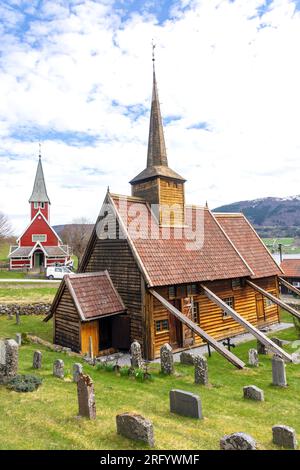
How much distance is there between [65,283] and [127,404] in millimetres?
9371

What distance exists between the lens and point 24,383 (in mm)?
10805

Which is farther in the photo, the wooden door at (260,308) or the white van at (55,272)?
the white van at (55,272)

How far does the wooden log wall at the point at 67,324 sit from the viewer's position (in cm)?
1764

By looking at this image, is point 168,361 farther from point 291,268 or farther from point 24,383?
Result: point 291,268

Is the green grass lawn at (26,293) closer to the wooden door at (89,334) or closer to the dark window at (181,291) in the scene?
the wooden door at (89,334)

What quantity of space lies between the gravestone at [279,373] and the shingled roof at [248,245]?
463 inches

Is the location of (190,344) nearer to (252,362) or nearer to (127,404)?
(252,362)

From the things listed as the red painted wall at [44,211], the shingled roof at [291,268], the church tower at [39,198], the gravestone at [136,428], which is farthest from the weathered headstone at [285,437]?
the red painted wall at [44,211]

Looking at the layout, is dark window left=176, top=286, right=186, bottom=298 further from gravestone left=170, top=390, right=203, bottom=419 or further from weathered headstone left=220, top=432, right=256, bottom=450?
weathered headstone left=220, top=432, right=256, bottom=450

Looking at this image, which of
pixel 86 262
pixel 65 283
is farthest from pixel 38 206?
pixel 65 283

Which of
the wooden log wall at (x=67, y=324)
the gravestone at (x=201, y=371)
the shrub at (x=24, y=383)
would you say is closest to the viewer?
the shrub at (x=24, y=383)

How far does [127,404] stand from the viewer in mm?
10219

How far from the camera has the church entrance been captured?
168ft
